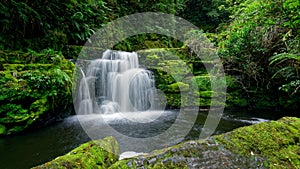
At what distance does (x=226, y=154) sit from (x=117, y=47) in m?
12.1

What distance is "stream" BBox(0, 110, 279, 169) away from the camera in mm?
3242

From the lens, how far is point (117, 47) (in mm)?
12766

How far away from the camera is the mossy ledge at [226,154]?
1.40 m

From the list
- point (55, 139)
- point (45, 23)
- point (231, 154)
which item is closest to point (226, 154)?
point (231, 154)

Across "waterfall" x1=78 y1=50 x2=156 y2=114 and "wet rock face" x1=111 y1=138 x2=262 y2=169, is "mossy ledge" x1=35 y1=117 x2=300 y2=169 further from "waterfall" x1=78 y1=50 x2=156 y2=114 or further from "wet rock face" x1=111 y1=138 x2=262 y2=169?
"waterfall" x1=78 y1=50 x2=156 y2=114

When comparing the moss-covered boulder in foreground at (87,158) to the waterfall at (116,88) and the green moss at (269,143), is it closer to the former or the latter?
the green moss at (269,143)

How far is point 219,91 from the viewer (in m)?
7.59

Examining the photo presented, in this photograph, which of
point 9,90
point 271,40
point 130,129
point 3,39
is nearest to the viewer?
point 9,90

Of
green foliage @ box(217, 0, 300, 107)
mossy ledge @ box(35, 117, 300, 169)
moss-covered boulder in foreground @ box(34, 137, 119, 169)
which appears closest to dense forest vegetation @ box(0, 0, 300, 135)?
green foliage @ box(217, 0, 300, 107)

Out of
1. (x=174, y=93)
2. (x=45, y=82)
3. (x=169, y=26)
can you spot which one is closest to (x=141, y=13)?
(x=169, y=26)

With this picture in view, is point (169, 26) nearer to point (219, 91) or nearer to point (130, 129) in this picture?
point (219, 91)

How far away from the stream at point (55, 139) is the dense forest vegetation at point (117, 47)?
2.17 ft

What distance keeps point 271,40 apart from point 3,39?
10530 mm

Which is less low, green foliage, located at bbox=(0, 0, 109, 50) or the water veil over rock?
green foliage, located at bbox=(0, 0, 109, 50)
